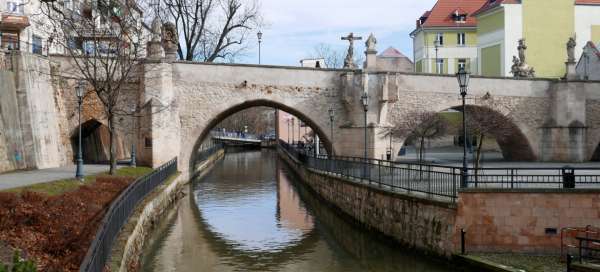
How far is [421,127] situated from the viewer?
29703mm

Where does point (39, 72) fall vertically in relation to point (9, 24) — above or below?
below

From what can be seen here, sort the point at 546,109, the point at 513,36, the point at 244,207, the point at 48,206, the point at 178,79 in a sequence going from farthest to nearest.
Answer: the point at 513,36 < the point at 546,109 < the point at 178,79 < the point at 244,207 < the point at 48,206

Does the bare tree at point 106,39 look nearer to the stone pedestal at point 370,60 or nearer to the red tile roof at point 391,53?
the stone pedestal at point 370,60

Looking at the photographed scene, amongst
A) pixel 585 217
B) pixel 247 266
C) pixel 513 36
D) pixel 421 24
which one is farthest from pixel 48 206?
pixel 421 24

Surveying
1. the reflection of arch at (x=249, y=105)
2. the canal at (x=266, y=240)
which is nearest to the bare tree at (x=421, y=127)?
the reflection of arch at (x=249, y=105)

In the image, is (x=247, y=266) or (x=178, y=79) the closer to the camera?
(x=247, y=266)

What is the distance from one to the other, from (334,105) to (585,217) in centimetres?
1929

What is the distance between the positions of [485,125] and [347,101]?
7.15 meters

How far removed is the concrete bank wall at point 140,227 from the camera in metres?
11.1

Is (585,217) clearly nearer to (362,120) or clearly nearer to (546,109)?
(362,120)

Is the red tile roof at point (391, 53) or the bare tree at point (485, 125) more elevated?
the red tile roof at point (391, 53)

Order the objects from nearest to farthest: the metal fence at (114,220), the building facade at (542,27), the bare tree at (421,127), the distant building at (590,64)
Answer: the metal fence at (114,220), the bare tree at (421,127), the distant building at (590,64), the building facade at (542,27)

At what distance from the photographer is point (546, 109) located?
3556 centimetres

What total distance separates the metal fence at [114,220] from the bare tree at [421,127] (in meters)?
12.8
